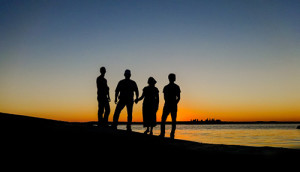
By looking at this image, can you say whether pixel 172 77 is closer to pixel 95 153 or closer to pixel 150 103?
pixel 150 103

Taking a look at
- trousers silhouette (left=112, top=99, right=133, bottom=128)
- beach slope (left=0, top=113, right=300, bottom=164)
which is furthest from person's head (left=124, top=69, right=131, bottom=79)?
beach slope (left=0, top=113, right=300, bottom=164)

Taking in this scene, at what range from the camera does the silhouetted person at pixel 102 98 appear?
33.0 ft

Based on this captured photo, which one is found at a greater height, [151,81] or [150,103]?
[151,81]

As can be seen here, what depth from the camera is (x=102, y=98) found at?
10.2 meters

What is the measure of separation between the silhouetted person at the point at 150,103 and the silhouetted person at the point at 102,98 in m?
1.55

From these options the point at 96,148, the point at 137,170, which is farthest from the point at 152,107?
the point at 137,170

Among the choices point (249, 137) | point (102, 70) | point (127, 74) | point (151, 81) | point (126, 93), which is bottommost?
point (249, 137)

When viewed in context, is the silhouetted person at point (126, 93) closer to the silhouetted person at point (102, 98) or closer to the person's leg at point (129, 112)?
the person's leg at point (129, 112)

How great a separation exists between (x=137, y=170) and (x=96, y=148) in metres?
1.23

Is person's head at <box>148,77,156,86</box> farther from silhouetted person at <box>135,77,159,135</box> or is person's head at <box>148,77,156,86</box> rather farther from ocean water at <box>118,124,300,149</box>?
ocean water at <box>118,124,300,149</box>

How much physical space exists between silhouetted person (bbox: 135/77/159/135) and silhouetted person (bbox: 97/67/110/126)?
1.55m

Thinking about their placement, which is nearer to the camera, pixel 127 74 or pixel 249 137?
pixel 127 74

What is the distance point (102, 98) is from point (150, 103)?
2047 mm

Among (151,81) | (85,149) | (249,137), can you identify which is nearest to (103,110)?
(151,81)
